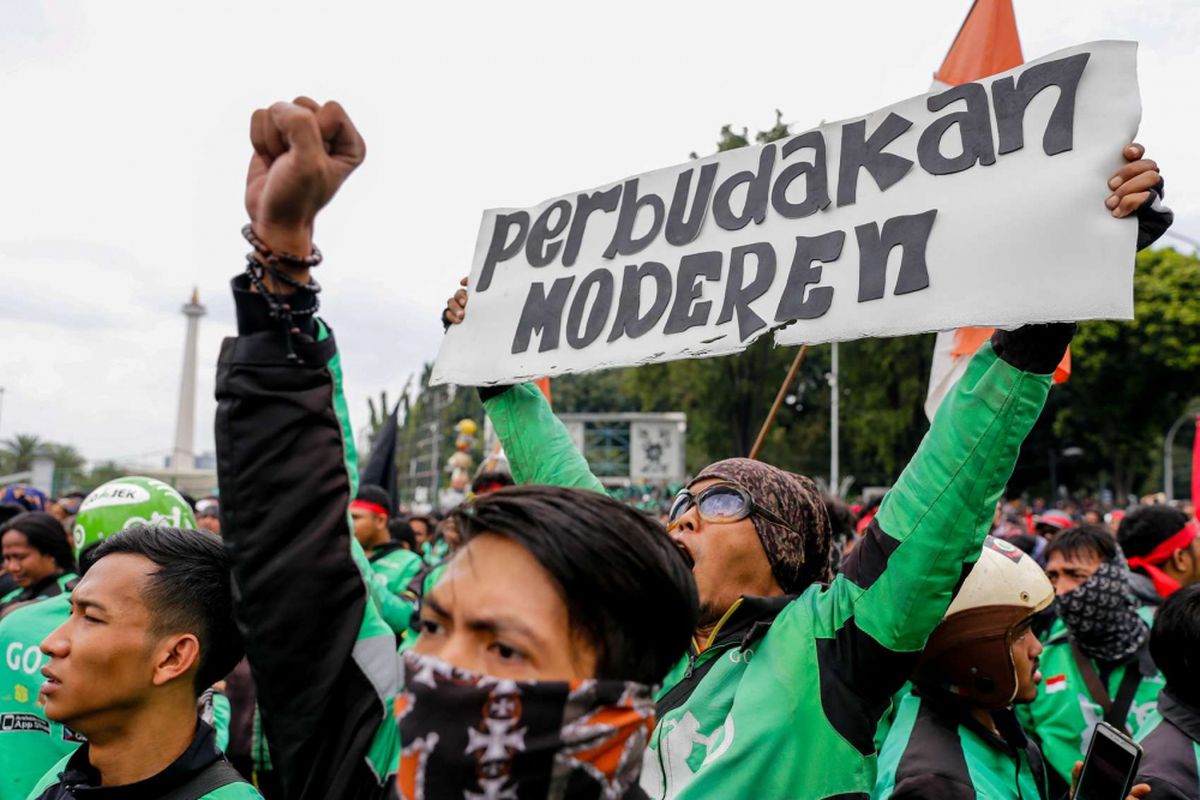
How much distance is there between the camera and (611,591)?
1392mm

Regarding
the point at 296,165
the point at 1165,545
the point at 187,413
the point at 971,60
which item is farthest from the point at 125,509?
the point at 187,413

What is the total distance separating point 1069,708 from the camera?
3953 millimetres

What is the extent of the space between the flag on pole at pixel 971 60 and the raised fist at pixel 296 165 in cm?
287

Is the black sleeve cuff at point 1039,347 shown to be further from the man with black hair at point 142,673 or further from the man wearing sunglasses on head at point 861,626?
the man with black hair at point 142,673

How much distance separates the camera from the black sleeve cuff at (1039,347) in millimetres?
1887

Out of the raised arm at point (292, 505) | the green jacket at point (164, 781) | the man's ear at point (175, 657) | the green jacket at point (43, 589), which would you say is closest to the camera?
the raised arm at point (292, 505)

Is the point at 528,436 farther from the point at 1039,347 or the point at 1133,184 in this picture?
the point at 1133,184

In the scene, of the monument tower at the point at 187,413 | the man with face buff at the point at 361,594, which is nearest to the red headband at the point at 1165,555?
the man with face buff at the point at 361,594

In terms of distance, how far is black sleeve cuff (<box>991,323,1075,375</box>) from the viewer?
1887mm

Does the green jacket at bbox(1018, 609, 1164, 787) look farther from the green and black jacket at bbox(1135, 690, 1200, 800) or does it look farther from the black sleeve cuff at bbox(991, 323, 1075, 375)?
the black sleeve cuff at bbox(991, 323, 1075, 375)

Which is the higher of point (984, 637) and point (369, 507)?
point (369, 507)

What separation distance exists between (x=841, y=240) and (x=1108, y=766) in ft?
4.62

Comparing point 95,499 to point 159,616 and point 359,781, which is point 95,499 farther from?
point 359,781

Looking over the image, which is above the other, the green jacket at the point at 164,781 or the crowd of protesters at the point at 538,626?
the crowd of protesters at the point at 538,626
